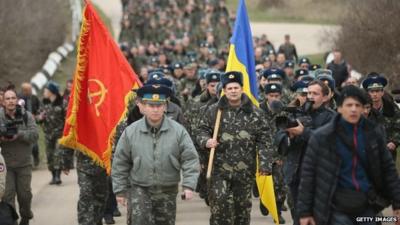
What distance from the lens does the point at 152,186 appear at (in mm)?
10617

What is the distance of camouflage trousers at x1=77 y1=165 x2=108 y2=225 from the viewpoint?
43.8 feet

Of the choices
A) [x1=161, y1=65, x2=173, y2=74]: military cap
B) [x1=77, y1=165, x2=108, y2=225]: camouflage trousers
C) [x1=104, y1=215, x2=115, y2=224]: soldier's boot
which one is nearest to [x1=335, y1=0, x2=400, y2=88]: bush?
[x1=161, y1=65, x2=173, y2=74]: military cap

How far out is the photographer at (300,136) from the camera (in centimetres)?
1064

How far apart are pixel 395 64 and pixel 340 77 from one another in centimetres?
253

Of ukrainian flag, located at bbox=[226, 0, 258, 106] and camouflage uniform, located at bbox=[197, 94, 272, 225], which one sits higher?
ukrainian flag, located at bbox=[226, 0, 258, 106]

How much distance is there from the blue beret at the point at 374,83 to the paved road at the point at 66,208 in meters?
2.67

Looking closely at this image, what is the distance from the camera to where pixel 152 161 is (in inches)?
415

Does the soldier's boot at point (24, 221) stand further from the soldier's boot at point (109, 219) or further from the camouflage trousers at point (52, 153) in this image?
the camouflage trousers at point (52, 153)

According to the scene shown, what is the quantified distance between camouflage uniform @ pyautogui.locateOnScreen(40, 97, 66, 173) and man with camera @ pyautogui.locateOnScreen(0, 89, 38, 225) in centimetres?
459

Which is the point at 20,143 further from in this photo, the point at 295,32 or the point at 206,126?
the point at 295,32

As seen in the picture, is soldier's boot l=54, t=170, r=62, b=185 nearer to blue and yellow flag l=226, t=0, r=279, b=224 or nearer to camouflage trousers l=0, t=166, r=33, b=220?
camouflage trousers l=0, t=166, r=33, b=220

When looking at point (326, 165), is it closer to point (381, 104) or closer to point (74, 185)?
point (381, 104)

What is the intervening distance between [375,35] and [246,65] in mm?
7728

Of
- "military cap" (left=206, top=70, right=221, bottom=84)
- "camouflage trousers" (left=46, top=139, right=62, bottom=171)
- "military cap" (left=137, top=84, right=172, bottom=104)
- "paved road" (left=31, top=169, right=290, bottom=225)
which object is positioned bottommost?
"paved road" (left=31, top=169, right=290, bottom=225)
